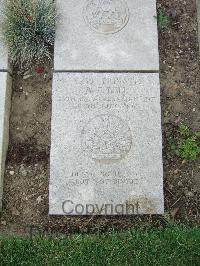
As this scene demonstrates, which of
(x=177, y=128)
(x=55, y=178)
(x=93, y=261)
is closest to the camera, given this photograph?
(x=93, y=261)

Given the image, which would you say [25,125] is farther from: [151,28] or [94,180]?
[151,28]

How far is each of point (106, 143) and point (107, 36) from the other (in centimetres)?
100

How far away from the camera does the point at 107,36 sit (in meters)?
4.53

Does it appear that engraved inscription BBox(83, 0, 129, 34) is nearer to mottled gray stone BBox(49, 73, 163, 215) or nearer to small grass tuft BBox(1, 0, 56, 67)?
small grass tuft BBox(1, 0, 56, 67)

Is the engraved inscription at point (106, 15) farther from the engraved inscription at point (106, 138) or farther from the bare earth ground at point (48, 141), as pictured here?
the engraved inscription at point (106, 138)

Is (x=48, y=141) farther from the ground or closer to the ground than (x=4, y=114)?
closer to the ground

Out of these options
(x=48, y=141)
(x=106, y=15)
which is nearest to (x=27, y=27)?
(x=106, y=15)

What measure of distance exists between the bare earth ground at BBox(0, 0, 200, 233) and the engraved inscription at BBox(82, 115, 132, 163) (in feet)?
1.34

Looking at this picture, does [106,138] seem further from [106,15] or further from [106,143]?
[106,15]

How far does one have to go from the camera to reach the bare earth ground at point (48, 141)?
427 cm

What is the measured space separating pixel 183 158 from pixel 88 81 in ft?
3.53

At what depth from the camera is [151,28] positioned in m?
4.57

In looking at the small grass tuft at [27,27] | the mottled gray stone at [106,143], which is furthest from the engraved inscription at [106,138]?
the small grass tuft at [27,27]

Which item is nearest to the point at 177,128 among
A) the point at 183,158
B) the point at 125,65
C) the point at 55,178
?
the point at 183,158
